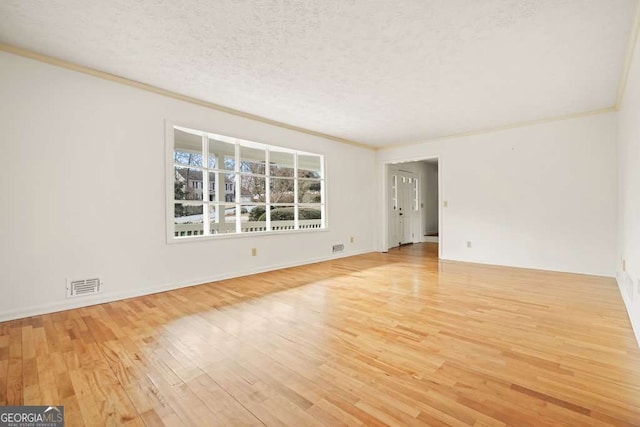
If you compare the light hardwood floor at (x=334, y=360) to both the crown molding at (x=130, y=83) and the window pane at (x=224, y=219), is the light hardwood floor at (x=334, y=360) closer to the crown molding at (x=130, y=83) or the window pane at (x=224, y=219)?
the window pane at (x=224, y=219)

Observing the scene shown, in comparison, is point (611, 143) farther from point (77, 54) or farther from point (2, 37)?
point (2, 37)

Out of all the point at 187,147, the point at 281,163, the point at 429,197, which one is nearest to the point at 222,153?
the point at 187,147

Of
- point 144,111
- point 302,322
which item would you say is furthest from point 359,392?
point 144,111

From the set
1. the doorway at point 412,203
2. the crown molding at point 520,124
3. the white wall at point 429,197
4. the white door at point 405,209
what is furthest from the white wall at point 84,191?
the white wall at point 429,197

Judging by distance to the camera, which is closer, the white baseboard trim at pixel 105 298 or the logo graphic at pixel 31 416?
the logo graphic at pixel 31 416

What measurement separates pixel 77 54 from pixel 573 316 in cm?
530

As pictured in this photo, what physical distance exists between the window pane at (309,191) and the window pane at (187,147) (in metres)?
1.88

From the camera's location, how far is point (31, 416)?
56.9 inches

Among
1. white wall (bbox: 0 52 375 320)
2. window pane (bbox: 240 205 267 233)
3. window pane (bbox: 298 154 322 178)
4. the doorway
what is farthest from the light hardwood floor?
the doorway

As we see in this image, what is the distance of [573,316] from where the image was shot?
2.72m

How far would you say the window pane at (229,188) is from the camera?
4.64m

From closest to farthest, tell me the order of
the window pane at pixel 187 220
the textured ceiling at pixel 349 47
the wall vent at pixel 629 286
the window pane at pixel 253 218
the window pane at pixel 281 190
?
the textured ceiling at pixel 349 47 → the wall vent at pixel 629 286 → the window pane at pixel 187 220 → the window pane at pixel 253 218 → the window pane at pixel 281 190

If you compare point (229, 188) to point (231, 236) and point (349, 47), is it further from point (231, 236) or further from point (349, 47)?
point (349, 47)

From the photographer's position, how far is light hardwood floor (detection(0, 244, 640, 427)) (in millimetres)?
1445
